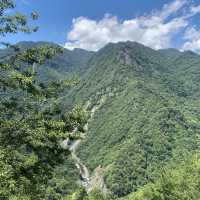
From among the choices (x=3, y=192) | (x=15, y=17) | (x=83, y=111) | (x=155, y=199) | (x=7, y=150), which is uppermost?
(x=15, y=17)

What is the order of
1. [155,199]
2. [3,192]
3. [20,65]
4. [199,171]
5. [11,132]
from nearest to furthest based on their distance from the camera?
[3,192]
[11,132]
[20,65]
[199,171]
[155,199]

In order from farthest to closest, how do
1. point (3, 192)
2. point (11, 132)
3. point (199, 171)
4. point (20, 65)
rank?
1. point (199, 171)
2. point (20, 65)
3. point (11, 132)
4. point (3, 192)

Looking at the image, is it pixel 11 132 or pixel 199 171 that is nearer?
pixel 11 132

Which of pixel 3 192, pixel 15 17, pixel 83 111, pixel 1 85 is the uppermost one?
pixel 15 17

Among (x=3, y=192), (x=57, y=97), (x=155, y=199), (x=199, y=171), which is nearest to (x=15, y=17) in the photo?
(x=57, y=97)

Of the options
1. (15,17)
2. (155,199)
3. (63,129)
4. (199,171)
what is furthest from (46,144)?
(155,199)

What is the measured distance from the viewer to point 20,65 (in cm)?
2414

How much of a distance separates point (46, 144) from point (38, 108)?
1.96 m

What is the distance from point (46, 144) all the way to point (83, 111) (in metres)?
2.68

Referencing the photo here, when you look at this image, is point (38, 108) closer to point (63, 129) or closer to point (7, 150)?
point (63, 129)

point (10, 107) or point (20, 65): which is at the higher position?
point (20, 65)

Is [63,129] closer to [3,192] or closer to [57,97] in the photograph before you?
[57,97]

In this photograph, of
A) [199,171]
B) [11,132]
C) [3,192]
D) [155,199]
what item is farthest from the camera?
[155,199]

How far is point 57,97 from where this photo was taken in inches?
962
